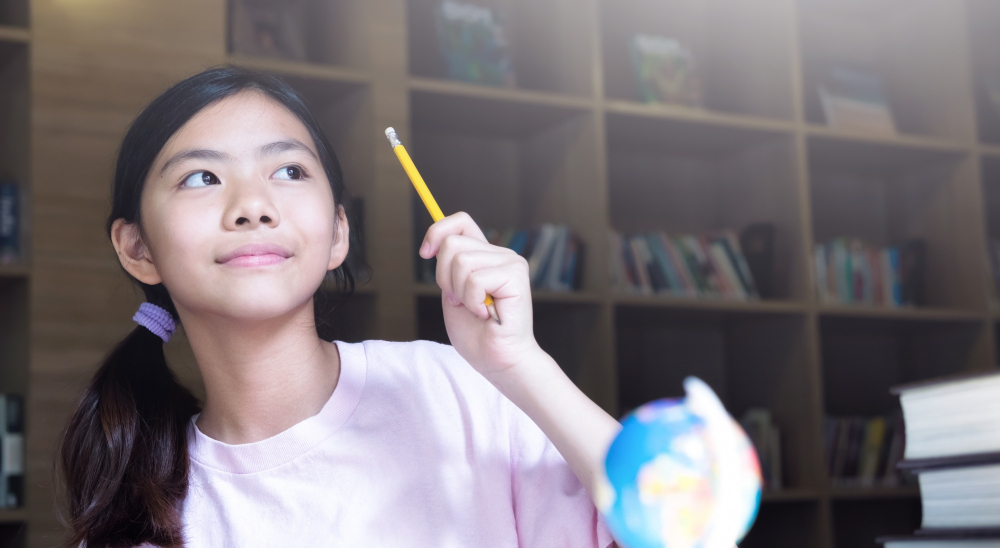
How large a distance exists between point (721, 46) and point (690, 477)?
3.22 m

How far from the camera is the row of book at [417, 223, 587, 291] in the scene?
279cm

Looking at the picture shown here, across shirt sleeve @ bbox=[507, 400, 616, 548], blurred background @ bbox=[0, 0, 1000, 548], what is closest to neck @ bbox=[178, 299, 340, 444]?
shirt sleeve @ bbox=[507, 400, 616, 548]

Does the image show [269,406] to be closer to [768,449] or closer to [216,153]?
[216,153]

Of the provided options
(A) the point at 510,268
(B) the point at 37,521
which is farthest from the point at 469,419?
(B) the point at 37,521

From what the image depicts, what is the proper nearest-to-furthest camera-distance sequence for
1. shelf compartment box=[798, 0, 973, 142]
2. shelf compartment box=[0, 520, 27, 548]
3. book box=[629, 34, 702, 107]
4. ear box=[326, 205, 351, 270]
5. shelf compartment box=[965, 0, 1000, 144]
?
ear box=[326, 205, 351, 270]
shelf compartment box=[0, 520, 27, 548]
book box=[629, 34, 702, 107]
shelf compartment box=[798, 0, 973, 142]
shelf compartment box=[965, 0, 1000, 144]

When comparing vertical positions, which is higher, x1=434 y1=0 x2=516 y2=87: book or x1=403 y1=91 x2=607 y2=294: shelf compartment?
x1=434 y1=0 x2=516 y2=87: book

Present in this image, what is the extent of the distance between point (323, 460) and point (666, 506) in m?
0.64

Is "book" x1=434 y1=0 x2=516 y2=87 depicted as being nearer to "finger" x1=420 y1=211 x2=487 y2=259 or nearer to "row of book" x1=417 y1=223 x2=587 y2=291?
"row of book" x1=417 y1=223 x2=587 y2=291

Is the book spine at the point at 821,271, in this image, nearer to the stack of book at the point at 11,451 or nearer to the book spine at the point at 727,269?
the book spine at the point at 727,269

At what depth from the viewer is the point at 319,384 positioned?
3.74ft

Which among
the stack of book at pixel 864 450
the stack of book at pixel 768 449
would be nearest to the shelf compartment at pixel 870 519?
the stack of book at pixel 864 450

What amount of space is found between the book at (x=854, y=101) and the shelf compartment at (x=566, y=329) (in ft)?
4.14

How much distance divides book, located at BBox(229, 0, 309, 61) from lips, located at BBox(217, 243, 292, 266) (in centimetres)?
171

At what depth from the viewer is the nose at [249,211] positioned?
1.01 metres
